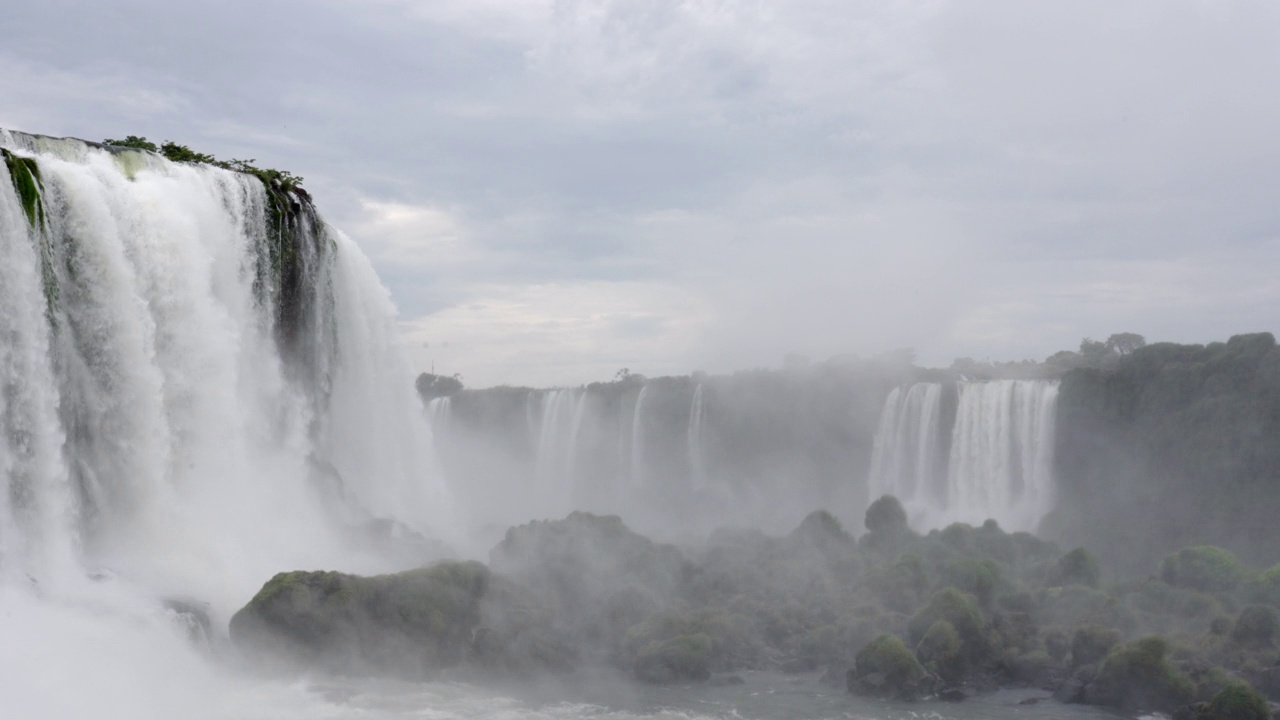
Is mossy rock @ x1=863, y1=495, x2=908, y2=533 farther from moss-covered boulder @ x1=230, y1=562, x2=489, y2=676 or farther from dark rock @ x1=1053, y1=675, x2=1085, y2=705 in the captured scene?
moss-covered boulder @ x1=230, y1=562, x2=489, y2=676

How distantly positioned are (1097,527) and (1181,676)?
489 inches

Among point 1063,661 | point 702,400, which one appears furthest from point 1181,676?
point 702,400

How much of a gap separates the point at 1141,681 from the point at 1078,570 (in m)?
4.93

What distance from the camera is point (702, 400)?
40000 millimetres

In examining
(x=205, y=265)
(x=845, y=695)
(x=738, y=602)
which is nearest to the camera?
(x=845, y=695)

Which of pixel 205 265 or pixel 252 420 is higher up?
pixel 205 265

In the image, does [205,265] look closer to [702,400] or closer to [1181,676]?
[1181,676]

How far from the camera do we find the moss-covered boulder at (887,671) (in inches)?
663

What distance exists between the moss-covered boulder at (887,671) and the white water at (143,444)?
26.8 ft

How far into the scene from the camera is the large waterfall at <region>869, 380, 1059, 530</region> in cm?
2964

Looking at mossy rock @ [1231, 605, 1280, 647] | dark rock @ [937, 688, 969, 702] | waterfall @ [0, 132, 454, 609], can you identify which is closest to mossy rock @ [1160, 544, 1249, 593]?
mossy rock @ [1231, 605, 1280, 647]

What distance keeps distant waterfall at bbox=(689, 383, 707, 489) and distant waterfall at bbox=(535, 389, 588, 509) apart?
486 centimetres

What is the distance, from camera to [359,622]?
16625 millimetres

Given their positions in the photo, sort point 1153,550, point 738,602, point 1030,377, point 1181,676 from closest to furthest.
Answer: point 1181,676 < point 738,602 < point 1153,550 < point 1030,377
